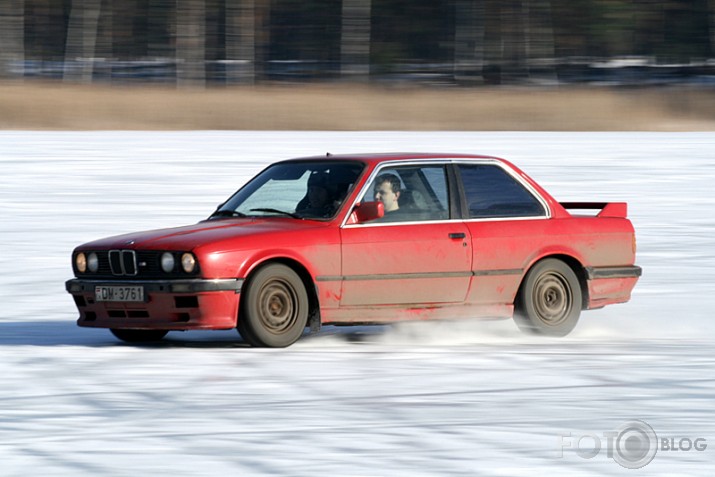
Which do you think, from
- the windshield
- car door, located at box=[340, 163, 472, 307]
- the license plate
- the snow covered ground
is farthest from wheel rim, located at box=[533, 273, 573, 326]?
the license plate

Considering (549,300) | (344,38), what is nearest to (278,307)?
(549,300)

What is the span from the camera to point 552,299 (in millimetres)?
11016

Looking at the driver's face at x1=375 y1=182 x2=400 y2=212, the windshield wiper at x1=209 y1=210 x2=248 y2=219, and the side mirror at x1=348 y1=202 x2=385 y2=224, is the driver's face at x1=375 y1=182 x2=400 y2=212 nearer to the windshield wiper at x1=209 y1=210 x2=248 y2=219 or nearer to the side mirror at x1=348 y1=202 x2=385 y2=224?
the side mirror at x1=348 y1=202 x2=385 y2=224

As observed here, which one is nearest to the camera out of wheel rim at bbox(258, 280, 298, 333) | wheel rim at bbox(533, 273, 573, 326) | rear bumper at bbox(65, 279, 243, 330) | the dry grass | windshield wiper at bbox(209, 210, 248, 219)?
rear bumper at bbox(65, 279, 243, 330)

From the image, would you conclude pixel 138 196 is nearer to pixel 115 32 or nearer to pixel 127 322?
pixel 127 322

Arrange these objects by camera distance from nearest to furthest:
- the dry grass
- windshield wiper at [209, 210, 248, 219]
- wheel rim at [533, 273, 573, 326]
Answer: windshield wiper at [209, 210, 248, 219], wheel rim at [533, 273, 573, 326], the dry grass

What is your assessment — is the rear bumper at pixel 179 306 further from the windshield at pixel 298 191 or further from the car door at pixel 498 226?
the car door at pixel 498 226

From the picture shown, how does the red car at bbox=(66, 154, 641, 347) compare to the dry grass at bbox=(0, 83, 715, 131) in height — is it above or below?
below

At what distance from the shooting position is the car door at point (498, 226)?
10.5 metres

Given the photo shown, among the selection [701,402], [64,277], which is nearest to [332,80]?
[64,277]

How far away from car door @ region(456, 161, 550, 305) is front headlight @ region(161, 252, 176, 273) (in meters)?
2.25

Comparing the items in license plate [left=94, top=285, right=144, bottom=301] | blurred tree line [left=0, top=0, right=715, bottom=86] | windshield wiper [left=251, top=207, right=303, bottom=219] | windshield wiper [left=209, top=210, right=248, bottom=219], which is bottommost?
license plate [left=94, top=285, right=144, bottom=301]

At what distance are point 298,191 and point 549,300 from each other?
209cm

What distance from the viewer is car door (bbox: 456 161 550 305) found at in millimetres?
10547
